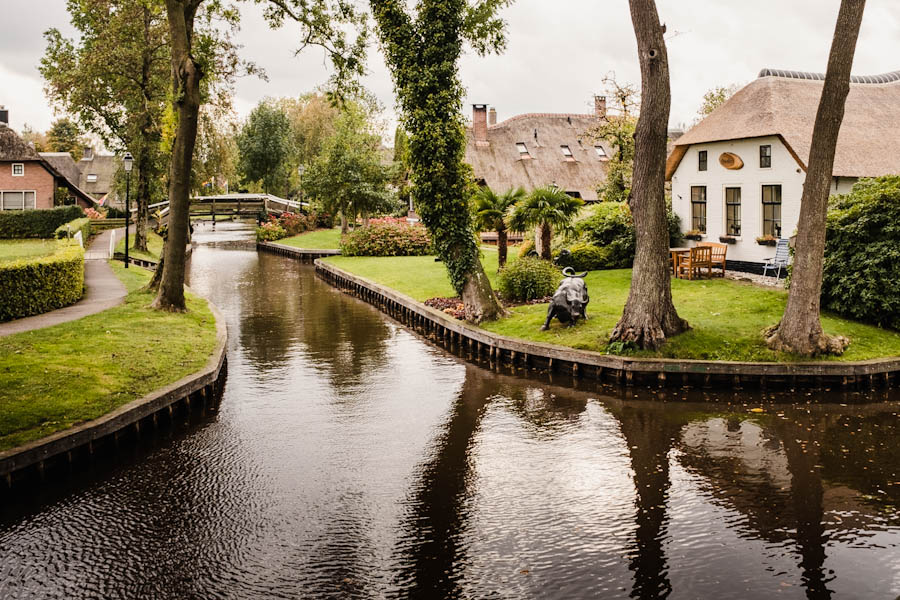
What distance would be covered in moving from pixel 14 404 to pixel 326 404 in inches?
184

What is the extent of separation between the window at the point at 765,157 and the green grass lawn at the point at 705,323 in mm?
3711

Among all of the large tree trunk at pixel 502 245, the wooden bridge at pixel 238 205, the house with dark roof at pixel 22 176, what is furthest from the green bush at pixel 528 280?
the wooden bridge at pixel 238 205

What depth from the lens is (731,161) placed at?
79.5ft

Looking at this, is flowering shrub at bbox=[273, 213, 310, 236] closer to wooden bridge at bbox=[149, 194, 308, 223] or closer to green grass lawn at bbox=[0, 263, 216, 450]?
wooden bridge at bbox=[149, 194, 308, 223]

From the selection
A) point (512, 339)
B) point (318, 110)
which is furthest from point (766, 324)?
point (318, 110)

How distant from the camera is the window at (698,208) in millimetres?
26000

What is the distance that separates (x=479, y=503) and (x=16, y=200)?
47.2 m

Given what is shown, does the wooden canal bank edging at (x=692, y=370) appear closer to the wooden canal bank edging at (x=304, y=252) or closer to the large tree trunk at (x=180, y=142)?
the large tree trunk at (x=180, y=142)

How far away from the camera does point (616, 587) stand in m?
7.08

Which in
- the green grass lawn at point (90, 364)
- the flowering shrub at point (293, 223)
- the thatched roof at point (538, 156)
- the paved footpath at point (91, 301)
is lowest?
the green grass lawn at point (90, 364)

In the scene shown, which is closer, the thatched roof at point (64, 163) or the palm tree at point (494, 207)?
the palm tree at point (494, 207)

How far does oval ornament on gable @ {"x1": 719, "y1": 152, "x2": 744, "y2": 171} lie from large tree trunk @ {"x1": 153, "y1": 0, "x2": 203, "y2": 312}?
601 inches

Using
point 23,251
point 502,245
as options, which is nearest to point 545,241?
point 502,245

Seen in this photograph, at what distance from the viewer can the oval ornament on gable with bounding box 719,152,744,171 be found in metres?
24.0
